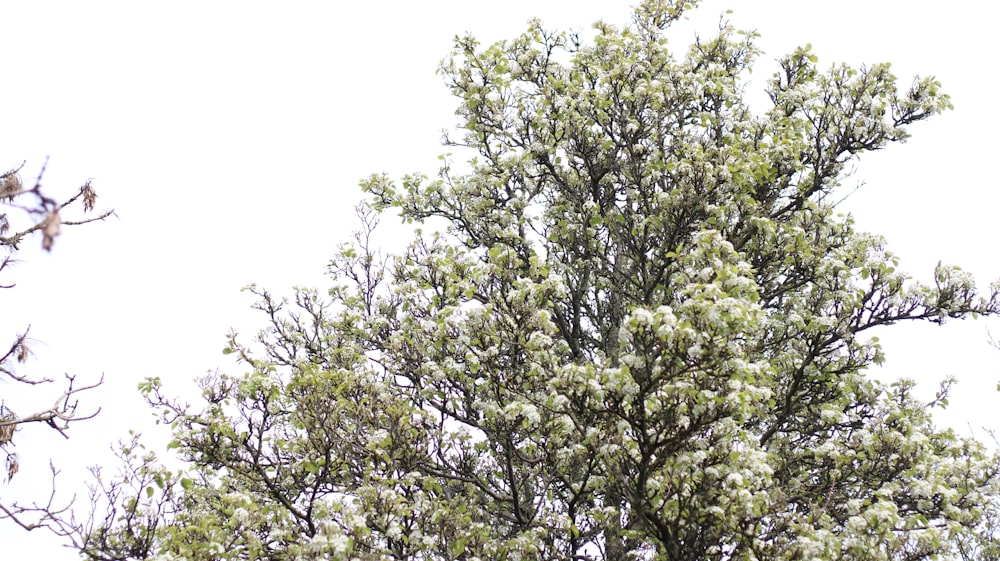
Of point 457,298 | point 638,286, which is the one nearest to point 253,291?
point 457,298

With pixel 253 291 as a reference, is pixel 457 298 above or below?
below

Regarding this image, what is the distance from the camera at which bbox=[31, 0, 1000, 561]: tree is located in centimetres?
1171

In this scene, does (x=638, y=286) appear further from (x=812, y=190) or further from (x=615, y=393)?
(x=615, y=393)

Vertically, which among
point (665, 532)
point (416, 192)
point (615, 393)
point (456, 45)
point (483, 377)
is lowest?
point (665, 532)

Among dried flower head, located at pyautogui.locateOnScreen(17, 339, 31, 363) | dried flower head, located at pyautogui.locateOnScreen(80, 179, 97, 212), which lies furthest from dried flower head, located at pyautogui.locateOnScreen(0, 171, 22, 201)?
dried flower head, located at pyautogui.locateOnScreen(17, 339, 31, 363)

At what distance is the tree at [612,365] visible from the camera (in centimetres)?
1171

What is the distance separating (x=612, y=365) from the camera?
1625cm

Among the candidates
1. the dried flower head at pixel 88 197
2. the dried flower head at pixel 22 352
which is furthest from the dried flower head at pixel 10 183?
the dried flower head at pixel 22 352

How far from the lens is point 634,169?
16797mm

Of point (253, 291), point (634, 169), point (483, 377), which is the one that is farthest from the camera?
point (253, 291)

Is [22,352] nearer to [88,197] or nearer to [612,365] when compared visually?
[88,197]

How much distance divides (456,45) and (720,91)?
20.2 feet

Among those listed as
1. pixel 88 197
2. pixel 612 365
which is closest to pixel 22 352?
pixel 88 197

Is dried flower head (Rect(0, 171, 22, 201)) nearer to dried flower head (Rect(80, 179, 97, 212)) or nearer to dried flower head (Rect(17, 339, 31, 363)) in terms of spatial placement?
dried flower head (Rect(80, 179, 97, 212))
